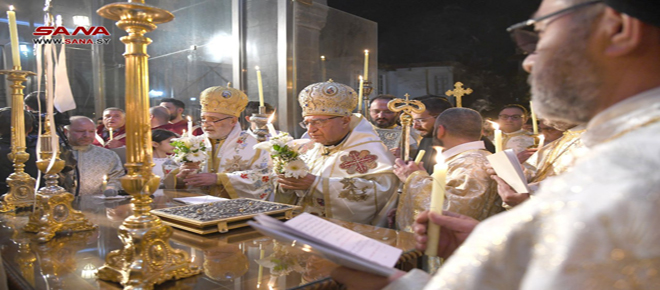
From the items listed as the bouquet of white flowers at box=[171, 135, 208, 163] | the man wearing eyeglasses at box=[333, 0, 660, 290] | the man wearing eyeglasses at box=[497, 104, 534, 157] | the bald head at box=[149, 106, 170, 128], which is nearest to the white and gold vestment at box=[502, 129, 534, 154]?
the man wearing eyeglasses at box=[497, 104, 534, 157]

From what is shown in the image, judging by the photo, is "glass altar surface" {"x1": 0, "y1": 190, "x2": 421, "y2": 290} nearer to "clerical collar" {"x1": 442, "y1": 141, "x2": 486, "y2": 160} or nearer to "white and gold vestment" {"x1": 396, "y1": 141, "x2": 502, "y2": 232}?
"white and gold vestment" {"x1": 396, "y1": 141, "x2": 502, "y2": 232}

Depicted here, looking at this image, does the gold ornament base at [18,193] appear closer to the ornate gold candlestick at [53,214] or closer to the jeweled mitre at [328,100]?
the ornate gold candlestick at [53,214]

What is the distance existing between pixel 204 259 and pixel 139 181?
1.46ft

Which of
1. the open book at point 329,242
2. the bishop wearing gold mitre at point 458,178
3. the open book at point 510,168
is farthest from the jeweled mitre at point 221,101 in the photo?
the open book at point 329,242

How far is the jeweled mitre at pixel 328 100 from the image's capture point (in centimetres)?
412

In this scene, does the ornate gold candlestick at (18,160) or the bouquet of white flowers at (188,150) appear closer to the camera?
the ornate gold candlestick at (18,160)

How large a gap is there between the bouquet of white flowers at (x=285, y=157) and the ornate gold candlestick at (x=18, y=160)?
1.60m

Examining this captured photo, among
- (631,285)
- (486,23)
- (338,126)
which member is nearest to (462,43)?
(486,23)

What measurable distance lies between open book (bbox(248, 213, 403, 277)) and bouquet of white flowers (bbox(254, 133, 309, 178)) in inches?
84.1

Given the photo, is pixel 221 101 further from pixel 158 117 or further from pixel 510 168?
pixel 510 168

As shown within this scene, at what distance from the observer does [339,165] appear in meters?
3.91

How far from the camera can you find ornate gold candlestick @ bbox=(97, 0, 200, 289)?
157cm

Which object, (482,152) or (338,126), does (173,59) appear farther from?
(482,152)

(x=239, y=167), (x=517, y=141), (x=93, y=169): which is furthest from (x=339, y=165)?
(x=517, y=141)
